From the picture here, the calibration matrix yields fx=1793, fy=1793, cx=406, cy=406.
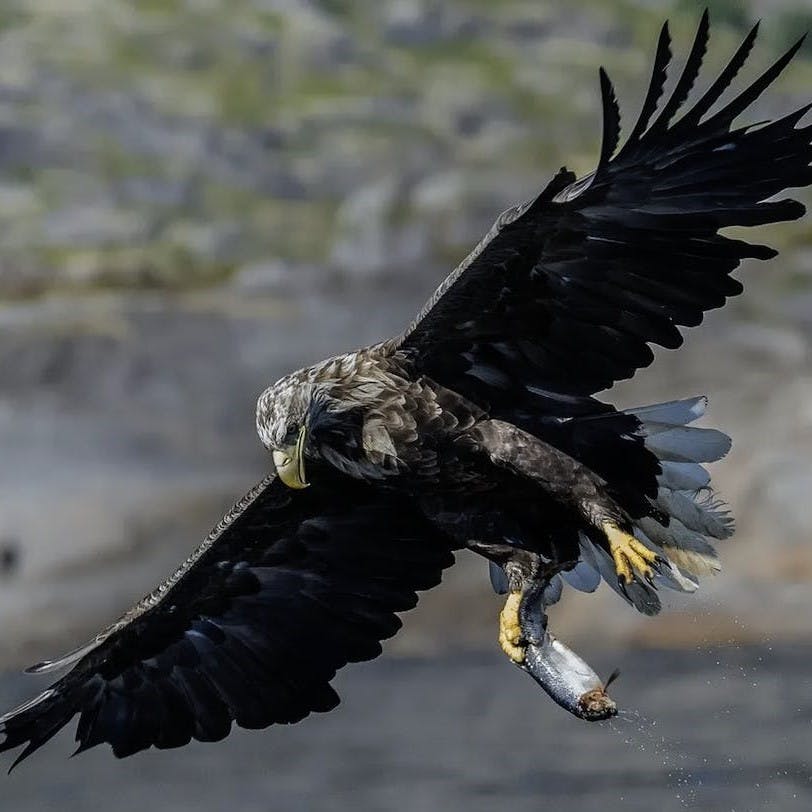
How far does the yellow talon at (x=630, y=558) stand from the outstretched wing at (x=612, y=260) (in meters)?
0.40

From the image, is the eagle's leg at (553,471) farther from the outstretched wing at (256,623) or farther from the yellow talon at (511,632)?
the outstretched wing at (256,623)

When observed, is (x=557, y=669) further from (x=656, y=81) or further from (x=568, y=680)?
(x=656, y=81)

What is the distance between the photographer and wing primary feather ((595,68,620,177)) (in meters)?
3.75

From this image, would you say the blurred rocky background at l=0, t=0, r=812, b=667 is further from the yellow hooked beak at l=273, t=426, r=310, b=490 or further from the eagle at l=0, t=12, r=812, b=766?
the yellow hooked beak at l=273, t=426, r=310, b=490

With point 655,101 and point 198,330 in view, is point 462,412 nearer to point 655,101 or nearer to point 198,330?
point 655,101

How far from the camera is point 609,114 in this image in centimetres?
379

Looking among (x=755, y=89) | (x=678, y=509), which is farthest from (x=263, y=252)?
(x=755, y=89)

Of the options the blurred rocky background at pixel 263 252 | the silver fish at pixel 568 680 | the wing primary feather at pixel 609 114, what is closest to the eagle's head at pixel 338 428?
the silver fish at pixel 568 680

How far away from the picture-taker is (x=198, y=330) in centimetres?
1516

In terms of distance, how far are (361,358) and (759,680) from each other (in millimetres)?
7720

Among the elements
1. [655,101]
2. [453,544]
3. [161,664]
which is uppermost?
[655,101]

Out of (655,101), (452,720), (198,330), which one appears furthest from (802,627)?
(655,101)

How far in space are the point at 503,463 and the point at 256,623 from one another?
118 cm

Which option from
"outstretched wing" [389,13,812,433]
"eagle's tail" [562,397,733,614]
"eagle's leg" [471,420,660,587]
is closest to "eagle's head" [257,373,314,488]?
"outstretched wing" [389,13,812,433]
